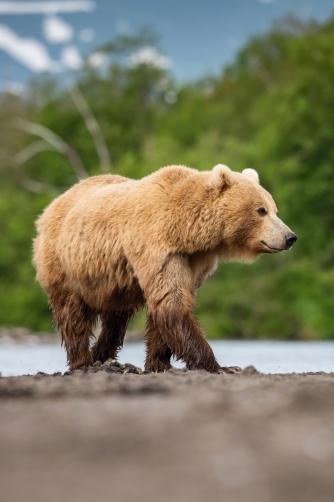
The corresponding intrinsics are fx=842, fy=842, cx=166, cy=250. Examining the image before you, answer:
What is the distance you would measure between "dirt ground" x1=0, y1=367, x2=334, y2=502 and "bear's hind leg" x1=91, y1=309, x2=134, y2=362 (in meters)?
3.47

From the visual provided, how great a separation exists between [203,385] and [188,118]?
110 ft

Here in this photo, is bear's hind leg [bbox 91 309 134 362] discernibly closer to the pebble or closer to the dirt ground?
the pebble

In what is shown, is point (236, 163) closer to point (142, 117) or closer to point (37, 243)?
point (142, 117)

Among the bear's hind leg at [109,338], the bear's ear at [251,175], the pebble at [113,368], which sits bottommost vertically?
the pebble at [113,368]

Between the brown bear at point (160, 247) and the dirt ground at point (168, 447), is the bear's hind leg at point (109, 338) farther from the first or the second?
the dirt ground at point (168, 447)

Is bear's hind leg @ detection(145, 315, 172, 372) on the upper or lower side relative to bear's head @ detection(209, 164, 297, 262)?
lower

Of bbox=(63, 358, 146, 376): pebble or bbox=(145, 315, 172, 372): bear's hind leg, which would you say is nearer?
bbox=(63, 358, 146, 376): pebble

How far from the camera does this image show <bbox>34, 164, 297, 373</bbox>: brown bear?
5.87m

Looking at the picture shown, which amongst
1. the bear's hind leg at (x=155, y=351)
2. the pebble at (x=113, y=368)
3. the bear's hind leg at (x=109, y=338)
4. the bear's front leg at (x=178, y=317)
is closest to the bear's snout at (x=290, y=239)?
the bear's front leg at (x=178, y=317)

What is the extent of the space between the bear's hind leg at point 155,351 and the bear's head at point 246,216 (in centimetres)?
88

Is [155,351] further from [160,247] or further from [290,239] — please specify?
[290,239]

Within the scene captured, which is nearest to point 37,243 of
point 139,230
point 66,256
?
point 66,256

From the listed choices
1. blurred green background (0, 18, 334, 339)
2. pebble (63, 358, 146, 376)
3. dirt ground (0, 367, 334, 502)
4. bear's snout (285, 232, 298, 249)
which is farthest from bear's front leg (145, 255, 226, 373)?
blurred green background (0, 18, 334, 339)

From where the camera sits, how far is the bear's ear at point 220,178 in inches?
237
